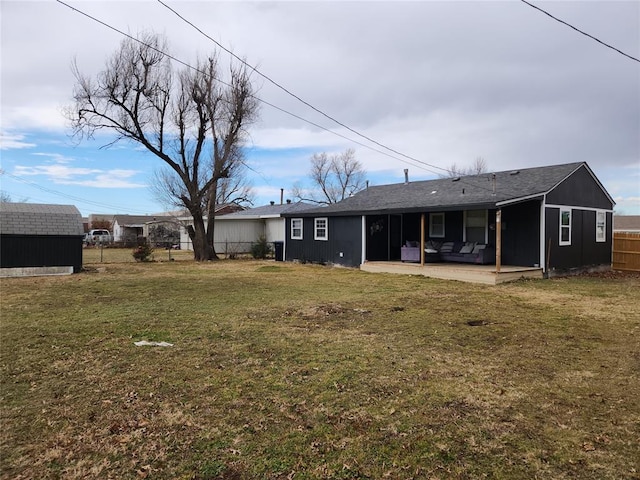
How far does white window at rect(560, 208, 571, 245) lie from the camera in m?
13.9

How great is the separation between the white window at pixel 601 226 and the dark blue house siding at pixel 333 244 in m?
8.78

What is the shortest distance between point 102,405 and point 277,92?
12627 millimetres

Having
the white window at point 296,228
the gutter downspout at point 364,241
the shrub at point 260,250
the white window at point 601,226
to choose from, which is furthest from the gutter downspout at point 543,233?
the shrub at point 260,250

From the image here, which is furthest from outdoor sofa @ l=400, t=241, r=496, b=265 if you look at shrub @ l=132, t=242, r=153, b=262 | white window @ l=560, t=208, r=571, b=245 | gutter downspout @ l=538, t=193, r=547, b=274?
shrub @ l=132, t=242, r=153, b=262

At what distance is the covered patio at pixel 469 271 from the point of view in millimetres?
11990

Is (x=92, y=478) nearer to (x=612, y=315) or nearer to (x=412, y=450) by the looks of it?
(x=412, y=450)

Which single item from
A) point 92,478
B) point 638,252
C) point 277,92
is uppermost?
point 277,92

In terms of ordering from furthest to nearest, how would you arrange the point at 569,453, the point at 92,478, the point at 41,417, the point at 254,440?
the point at 41,417 < the point at 254,440 < the point at 569,453 < the point at 92,478

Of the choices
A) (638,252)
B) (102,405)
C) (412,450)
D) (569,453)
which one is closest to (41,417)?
(102,405)

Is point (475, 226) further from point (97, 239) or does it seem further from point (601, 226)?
point (97, 239)

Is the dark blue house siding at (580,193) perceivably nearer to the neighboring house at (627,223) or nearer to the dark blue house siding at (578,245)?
the dark blue house siding at (578,245)

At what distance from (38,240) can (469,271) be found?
14228 millimetres

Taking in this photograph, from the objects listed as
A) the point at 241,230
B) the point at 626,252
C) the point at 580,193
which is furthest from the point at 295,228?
the point at 626,252

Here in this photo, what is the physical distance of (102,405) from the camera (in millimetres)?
3594
